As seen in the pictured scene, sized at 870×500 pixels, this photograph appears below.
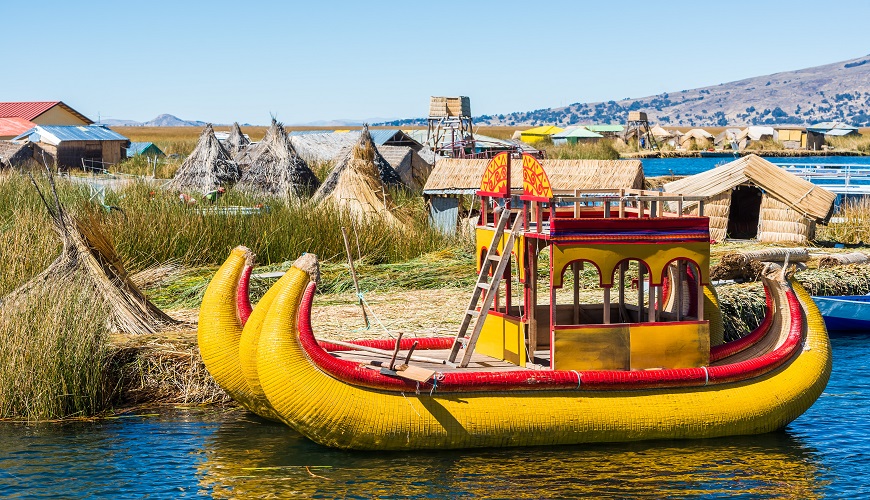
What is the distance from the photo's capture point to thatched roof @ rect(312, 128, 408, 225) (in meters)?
24.1

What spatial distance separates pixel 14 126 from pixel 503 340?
52.5m

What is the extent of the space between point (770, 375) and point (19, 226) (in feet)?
35.5

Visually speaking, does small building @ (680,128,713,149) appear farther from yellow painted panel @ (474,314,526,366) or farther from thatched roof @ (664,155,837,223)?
yellow painted panel @ (474,314,526,366)

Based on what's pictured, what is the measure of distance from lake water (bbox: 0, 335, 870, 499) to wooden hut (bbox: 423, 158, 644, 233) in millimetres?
14777

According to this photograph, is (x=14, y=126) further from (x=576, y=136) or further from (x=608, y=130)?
(x=608, y=130)

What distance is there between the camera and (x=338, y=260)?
21.0 m

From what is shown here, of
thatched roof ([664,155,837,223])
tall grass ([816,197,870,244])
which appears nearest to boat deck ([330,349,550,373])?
thatched roof ([664,155,837,223])

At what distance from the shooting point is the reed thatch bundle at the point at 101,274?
13547 mm

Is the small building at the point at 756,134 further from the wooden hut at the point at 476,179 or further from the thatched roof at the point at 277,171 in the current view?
the wooden hut at the point at 476,179

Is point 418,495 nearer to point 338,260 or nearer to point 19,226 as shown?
point 19,226

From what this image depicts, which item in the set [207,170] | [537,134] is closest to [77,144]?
[207,170]

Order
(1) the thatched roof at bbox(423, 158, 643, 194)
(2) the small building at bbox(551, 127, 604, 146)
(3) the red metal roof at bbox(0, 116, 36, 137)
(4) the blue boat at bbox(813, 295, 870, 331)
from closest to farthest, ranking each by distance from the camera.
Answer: (4) the blue boat at bbox(813, 295, 870, 331), (1) the thatched roof at bbox(423, 158, 643, 194), (3) the red metal roof at bbox(0, 116, 36, 137), (2) the small building at bbox(551, 127, 604, 146)

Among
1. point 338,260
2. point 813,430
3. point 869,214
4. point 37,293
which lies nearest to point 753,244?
point 869,214

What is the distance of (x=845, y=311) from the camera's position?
17797mm
